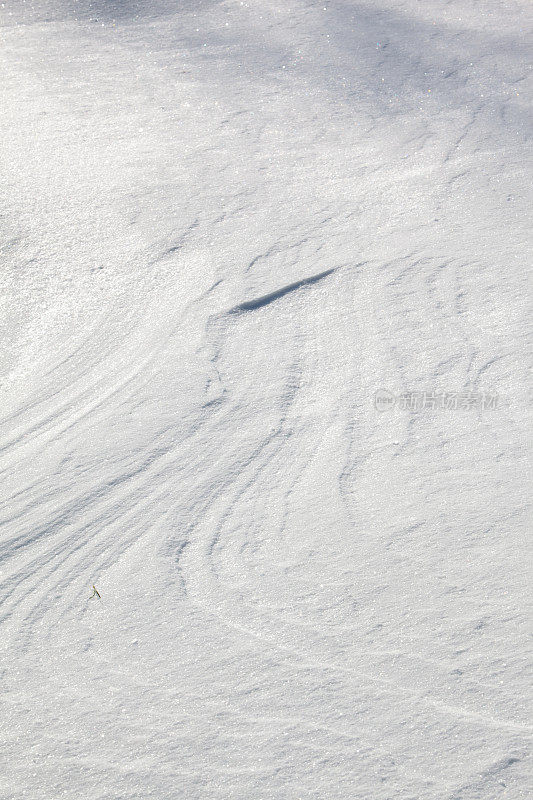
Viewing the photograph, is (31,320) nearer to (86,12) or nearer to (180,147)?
(180,147)

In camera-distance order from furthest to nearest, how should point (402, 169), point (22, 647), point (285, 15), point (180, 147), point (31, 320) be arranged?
point (285, 15) → point (180, 147) → point (402, 169) → point (31, 320) → point (22, 647)

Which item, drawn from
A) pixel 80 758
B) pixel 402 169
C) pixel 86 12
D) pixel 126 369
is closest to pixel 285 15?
pixel 86 12

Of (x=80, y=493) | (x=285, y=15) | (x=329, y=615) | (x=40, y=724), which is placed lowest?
(x=329, y=615)

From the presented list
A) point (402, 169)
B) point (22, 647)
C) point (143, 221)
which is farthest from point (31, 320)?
point (402, 169)

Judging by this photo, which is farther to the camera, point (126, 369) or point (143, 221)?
point (143, 221)

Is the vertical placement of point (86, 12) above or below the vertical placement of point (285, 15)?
above

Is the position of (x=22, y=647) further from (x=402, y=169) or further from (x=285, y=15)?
(x=285, y=15)

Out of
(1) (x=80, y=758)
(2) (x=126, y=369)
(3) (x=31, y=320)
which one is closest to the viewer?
(1) (x=80, y=758)
